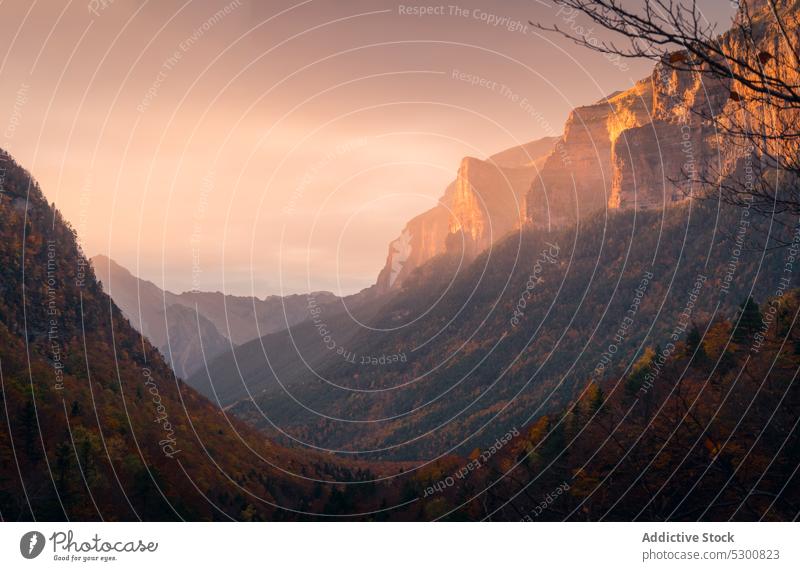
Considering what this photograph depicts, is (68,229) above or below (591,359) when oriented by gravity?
above

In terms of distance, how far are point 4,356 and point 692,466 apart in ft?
201

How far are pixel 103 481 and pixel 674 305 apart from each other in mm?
124676

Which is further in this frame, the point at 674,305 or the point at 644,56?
the point at 674,305

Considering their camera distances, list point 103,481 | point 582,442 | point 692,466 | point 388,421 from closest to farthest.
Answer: point 692,466, point 582,442, point 103,481, point 388,421

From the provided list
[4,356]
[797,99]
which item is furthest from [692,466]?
[4,356]


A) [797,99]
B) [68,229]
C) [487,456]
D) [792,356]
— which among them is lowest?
[487,456]

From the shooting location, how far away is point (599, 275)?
188375mm

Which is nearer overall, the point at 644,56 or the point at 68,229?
the point at 644,56

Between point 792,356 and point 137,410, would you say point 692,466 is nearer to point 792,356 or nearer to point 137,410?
point 792,356

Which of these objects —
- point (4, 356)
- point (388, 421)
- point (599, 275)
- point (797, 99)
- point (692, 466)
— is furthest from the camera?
point (599, 275)

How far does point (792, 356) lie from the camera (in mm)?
29250

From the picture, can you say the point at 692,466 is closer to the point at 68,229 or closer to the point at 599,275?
the point at 68,229

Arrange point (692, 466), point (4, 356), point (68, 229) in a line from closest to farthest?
1. point (692, 466)
2. point (4, 356)
3. point (68, 229)

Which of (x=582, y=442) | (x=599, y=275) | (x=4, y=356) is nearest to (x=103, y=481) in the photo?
(x=4, y=356)
